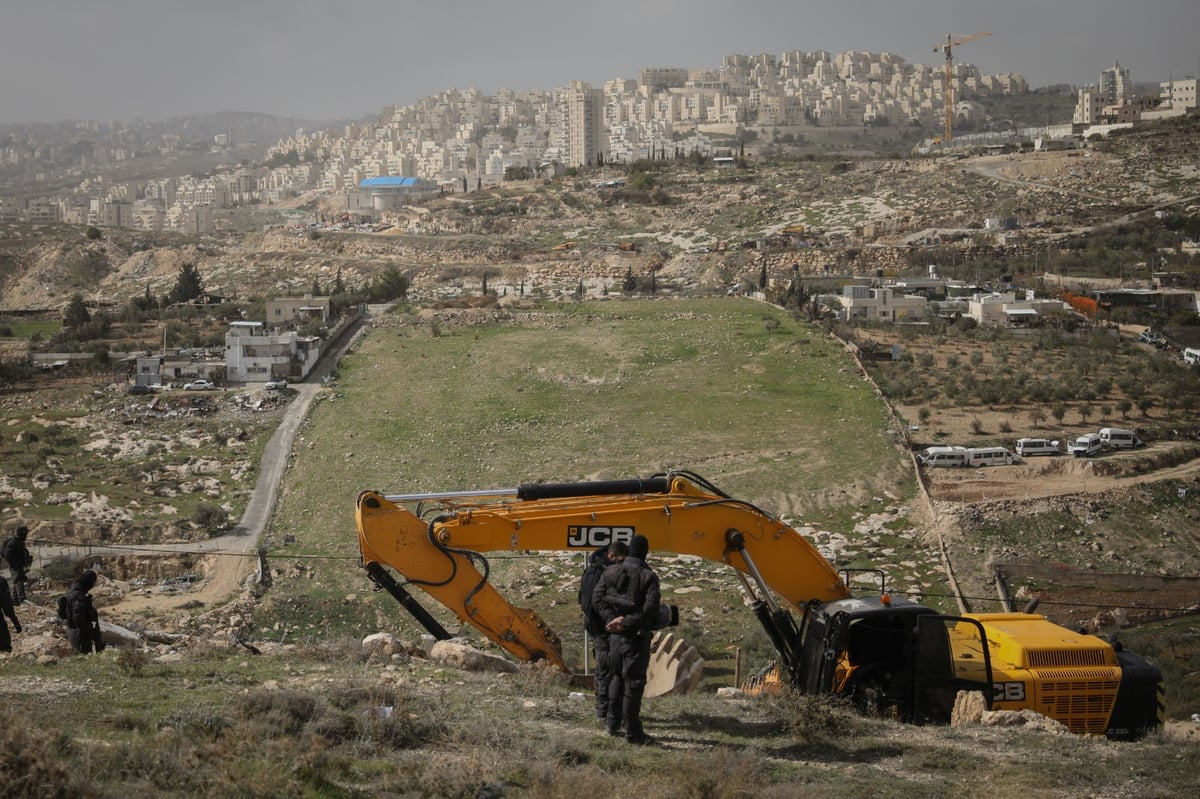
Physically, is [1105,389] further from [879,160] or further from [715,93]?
[715,93]

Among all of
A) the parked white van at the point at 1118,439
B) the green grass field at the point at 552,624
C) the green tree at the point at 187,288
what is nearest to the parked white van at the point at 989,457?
the green grass field at the point at 552,624

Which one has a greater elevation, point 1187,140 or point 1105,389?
point 1187,140

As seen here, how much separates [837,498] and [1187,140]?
2160 inches

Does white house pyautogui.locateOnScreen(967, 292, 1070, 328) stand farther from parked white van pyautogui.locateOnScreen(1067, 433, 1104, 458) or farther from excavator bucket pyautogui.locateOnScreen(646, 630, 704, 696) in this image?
excavator bucket pyautogui.locateOnScreen(646, 630, 704, 696)

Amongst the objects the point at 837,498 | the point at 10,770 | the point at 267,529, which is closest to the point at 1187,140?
the point at 837,498

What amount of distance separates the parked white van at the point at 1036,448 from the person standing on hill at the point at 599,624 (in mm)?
19987

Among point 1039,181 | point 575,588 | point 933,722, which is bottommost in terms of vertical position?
point 575,588

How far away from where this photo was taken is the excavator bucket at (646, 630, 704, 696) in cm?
1025

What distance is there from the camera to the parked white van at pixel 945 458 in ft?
84.1

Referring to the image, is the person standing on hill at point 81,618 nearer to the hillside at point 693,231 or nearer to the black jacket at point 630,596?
the black jacket at point 630,596

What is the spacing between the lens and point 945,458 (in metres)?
25.7

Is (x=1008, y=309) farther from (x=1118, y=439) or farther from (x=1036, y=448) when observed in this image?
(x=1036, y=448)

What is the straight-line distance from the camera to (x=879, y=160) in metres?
76.1

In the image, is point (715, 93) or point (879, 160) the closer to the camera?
point (879, 160)
